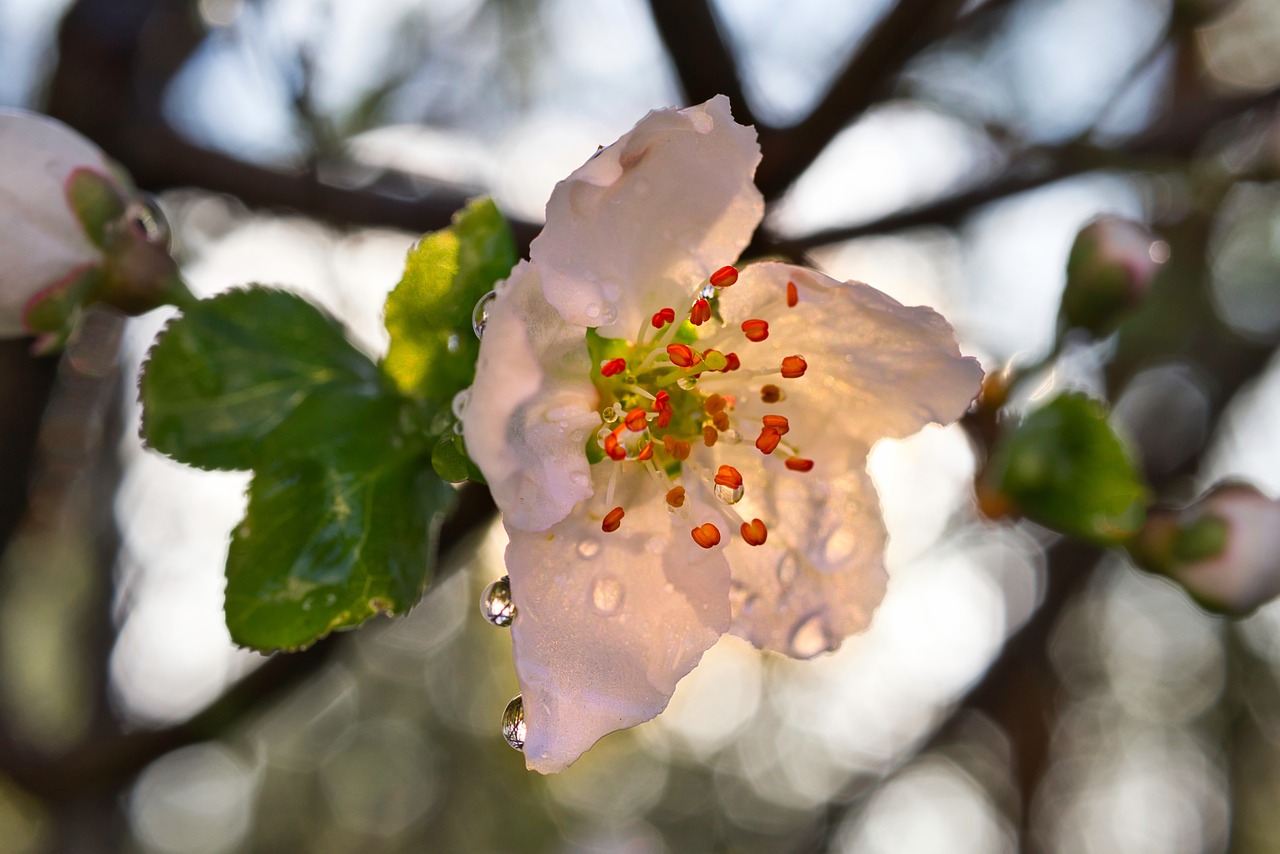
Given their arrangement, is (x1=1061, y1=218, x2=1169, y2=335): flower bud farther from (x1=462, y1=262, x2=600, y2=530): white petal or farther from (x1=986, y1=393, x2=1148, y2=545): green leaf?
(x1=462, y1=262, x2=600, y2=530): white petal

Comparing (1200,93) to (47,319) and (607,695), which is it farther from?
(47,319)

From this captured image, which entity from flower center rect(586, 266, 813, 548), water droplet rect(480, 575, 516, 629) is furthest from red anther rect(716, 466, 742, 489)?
water droplet rect(480, 575, 516, 629)

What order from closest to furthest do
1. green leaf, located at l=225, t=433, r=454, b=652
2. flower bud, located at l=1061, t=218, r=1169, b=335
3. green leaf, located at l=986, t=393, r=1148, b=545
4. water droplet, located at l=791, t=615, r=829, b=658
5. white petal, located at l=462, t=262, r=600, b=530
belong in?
white petal, located at l=462, t=262, r=600, b=530 < green leaf, located at l=225, t=433, r=454, b=652 < water droplet, located at l=791, t=615, r=829, b=658 < green leaf, located at l=986, t=393, r=1148, b=545 < flower bud, located at l=1061, t=218, r=1169, b=335

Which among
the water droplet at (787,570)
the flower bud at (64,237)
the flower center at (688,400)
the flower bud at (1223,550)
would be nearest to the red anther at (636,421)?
the flower center at (688,400)

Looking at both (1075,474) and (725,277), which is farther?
(1075,474)

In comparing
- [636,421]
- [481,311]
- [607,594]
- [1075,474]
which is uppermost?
[481,311]

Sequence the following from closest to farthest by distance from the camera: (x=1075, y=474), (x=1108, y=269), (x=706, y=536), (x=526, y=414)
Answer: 1. (x=526, y=414)
2. (x=706, y=536)
3. (x=1075, y=474)
4. (x=1108, y=269)

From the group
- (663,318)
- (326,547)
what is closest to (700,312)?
(663,318)

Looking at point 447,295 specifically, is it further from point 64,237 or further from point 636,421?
point 64,237
